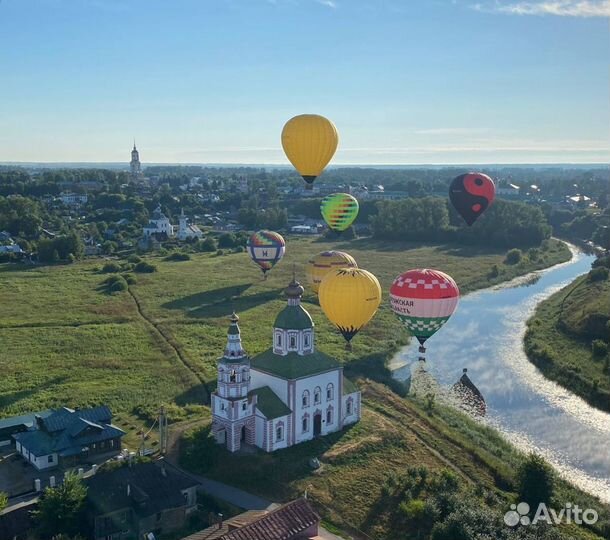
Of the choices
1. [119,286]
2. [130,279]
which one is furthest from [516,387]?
[130,279]

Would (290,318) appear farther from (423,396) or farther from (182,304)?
(182,304)

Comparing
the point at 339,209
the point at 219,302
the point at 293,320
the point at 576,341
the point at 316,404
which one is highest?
the point at 339,209

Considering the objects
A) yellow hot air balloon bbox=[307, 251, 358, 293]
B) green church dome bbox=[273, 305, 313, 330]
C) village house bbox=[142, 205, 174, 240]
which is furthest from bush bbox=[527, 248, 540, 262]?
green church dome bbox=[273, 305, 313, 330]

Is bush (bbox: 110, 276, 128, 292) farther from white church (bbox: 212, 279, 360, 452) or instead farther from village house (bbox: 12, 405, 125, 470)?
white church (bbox: 212, 279, 360, 452)

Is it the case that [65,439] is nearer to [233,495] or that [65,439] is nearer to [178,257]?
[233,495]

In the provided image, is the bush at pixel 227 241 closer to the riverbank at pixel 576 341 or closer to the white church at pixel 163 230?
the white church at pixel 163 230

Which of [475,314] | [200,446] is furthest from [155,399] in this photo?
[475,314]

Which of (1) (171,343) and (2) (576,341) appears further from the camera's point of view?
(2) (576,341)

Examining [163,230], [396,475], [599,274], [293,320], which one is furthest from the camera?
[163,230]
